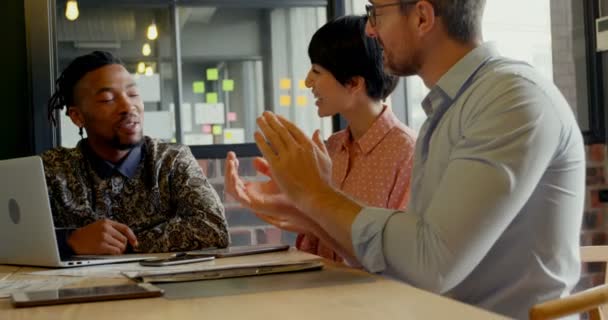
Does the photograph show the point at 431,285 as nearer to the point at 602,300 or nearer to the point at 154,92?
the point at 602,300

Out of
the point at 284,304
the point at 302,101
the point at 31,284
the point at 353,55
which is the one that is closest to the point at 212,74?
the point at 302,101

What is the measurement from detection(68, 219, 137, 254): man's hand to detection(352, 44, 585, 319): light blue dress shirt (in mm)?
1048

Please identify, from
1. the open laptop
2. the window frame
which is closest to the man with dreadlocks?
the open laptop

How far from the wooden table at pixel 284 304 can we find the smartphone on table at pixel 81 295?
0.02 metres

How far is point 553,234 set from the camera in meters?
1.51

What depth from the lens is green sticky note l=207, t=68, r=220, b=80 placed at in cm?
363

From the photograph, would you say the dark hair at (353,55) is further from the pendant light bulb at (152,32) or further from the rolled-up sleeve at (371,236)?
the rolled-up sleeve at (371,236)

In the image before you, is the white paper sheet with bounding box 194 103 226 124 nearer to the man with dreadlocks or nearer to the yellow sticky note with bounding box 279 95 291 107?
the yellow sticky note with bounding box 279 95 291 107

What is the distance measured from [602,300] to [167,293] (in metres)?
0.68

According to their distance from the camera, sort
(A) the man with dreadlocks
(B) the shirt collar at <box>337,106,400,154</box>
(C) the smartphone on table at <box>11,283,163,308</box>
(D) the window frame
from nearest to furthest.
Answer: (C) the smartphone on table at <box>11,283,163,308</box>, (A) the man with dreadlocks, (B) the shirt collar at <box>337,106,400,154</box>, (D) the window frame

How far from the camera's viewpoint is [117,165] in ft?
9.30

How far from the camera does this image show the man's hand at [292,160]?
1.58m

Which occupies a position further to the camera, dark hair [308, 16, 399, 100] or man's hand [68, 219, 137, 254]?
dark hair [308, 16, 399, 100]

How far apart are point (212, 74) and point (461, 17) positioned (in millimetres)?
2066
